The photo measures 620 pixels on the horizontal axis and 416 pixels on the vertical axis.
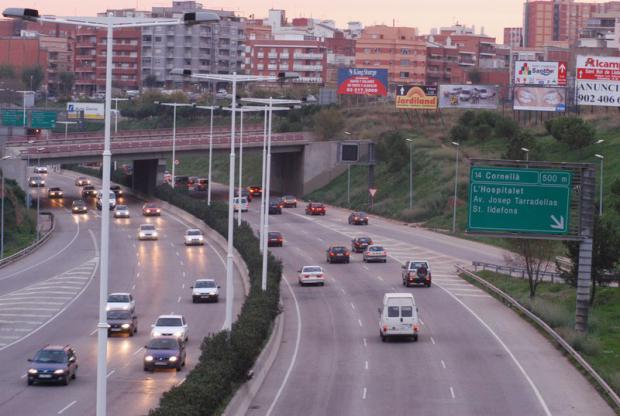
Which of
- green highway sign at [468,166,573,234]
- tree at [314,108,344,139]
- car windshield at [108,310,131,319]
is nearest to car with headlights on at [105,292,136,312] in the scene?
car windshield at [108,310,131,319]

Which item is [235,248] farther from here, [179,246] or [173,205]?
[173,205]

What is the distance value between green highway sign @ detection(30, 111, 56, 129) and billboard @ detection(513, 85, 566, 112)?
42660 millimetres

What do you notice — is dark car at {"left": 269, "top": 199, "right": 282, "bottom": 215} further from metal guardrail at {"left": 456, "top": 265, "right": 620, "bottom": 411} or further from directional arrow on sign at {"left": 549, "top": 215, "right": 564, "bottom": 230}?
directional arrow on sign at {"left": 549, "top": 215, "right": 564, "bottom": 230}

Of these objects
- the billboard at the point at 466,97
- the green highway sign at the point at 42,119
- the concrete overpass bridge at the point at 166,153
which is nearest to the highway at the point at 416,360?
the concrete overpass bridge at the point at 166,153

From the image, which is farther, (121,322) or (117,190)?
(117,190)

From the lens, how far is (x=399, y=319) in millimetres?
43625

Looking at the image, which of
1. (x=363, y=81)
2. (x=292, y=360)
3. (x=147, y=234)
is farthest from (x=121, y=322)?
(x=363, y=81)

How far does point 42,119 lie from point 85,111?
30.8 m

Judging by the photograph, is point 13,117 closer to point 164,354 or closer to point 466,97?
point 466,97

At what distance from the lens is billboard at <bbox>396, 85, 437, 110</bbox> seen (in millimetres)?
124062

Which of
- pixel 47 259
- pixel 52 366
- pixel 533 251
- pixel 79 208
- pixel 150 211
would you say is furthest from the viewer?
pixel 79 208

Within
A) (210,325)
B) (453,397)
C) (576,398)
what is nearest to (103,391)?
(453,397)

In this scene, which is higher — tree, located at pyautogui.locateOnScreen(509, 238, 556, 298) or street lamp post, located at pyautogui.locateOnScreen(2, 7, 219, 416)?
street lamp post, located at pyautogui.locateOnScreen(2, 7, 219, 416)

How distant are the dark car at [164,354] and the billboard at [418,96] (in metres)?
89.4
